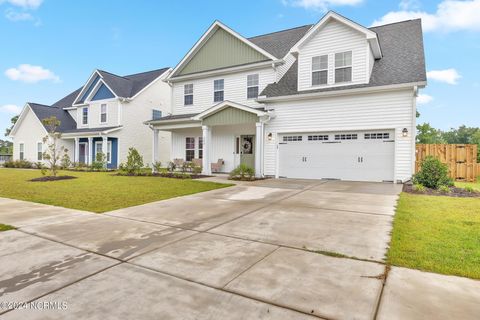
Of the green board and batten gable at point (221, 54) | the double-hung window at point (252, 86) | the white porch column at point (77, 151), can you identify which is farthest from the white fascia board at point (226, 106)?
the white porch column at point (77, 151)

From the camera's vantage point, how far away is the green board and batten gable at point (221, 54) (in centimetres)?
1611

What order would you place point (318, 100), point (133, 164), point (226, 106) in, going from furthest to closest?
point (133, 164) → point (226, 106) → point (318, 100)

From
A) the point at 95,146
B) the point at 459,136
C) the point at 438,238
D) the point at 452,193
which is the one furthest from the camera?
the point at 459,136

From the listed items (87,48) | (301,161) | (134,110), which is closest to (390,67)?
(301,161)

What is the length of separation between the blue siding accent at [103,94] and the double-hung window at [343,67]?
1781cm

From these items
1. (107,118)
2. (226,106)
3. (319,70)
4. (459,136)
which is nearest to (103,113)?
(107,118)

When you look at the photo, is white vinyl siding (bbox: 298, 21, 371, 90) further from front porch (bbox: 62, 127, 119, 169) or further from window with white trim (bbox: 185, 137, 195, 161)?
front porch (bbox: 62, 127, 119, 169)

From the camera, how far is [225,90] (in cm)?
1686

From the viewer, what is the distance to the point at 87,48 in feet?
89.7

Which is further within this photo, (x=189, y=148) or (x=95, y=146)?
(x=95, y=146)

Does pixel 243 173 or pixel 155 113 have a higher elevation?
pixel 155 113

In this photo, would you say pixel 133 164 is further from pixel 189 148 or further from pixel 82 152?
pixel 82 152

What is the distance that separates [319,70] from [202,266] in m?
12.2

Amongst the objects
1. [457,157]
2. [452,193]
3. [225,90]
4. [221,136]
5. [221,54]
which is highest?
[221,54]
